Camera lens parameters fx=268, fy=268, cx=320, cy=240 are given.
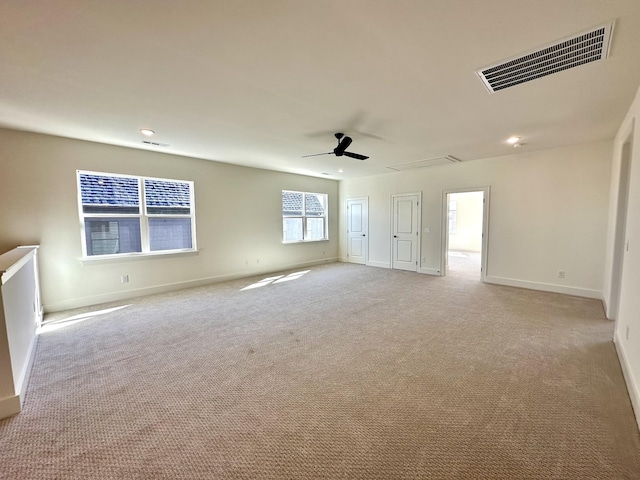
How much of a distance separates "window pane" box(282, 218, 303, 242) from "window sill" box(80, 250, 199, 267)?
7.79ft

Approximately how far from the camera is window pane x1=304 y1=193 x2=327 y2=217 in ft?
25.4

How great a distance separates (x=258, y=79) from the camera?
2389 millimetres

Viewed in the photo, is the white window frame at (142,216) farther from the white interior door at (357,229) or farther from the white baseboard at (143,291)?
the white interior door at (357,229)

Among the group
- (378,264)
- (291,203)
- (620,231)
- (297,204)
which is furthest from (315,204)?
(620,231)

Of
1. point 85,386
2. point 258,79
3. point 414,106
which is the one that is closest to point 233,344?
point 85,386

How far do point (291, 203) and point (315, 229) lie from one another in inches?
46.7

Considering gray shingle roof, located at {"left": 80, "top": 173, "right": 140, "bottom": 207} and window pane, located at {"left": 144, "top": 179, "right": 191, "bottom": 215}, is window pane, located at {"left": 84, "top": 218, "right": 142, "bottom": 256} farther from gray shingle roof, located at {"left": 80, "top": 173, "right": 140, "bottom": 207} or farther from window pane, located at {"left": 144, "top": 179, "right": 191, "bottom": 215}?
window pane, located at {"left": 144, "top": 179, "right": 191, "bottom": 215}

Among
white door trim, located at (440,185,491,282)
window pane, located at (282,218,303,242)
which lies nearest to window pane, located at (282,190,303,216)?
window pane, located at (282,218,303,242)

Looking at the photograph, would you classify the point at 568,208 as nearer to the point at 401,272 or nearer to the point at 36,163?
the point at 401,272

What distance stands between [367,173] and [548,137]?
3772mm

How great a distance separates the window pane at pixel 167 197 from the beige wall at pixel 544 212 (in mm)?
5491

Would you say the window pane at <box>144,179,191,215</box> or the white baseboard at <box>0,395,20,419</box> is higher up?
the window pane at <box>144,179,191,215</box>

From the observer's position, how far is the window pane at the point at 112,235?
4363 millimetres

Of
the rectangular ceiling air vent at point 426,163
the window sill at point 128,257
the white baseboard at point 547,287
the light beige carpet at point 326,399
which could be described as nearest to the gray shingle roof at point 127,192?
the window sill at point 128,257
